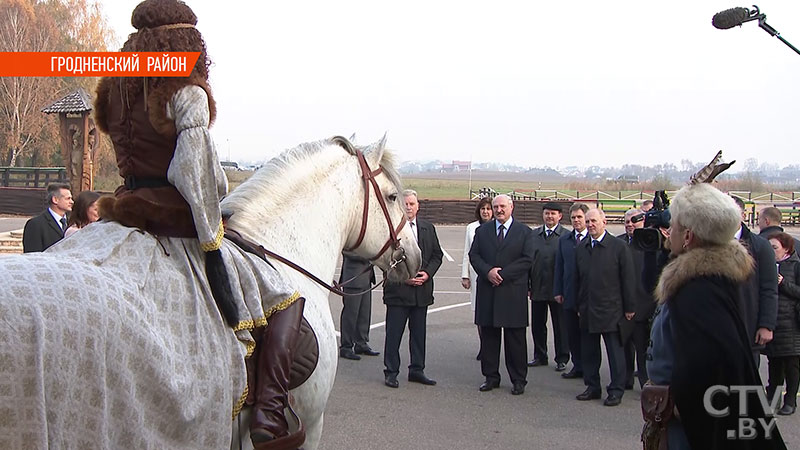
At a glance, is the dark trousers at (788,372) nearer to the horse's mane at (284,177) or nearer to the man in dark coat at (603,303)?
the man in dark coat at (603,303)

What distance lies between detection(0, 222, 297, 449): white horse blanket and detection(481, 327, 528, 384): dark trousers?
4.75m

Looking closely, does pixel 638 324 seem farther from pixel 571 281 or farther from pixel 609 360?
pixel 571 281

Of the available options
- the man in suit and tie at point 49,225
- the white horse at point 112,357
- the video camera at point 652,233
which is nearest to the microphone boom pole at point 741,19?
the video camera at point 652,233

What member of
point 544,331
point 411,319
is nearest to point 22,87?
point 411,319

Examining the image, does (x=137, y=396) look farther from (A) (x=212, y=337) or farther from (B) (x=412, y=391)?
(B) (x=412, y=391)

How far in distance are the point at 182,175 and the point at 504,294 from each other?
5.07 m

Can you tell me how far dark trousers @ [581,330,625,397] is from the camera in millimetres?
7008

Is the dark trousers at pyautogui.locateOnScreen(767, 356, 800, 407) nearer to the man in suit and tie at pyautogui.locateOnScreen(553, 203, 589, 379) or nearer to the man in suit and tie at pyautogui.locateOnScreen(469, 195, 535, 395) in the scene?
the man in suit and tie at pyautogui.locateOnScreen(553, 203, 589, 379)

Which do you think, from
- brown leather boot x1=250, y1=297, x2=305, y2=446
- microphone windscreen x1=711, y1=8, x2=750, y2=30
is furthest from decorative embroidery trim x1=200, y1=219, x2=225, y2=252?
microphone windscreen x1=711, y1=8, x2=750, y2=30

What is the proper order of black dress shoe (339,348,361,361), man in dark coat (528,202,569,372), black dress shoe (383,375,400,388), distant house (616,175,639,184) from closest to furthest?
black dress shoe (383,375,400,388)
man in dark coat (528,202,569,372)
black dress shoe (339,348,361,361)
distant house (616,175,639,184)

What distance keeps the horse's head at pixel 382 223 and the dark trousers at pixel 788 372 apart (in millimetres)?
4218

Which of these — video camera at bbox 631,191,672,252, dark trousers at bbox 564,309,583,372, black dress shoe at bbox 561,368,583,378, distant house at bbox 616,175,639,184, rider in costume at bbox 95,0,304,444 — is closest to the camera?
rider in costume at bbox 95,0,304,444

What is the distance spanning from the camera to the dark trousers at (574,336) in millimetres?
7766

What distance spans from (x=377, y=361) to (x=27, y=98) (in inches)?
1524
